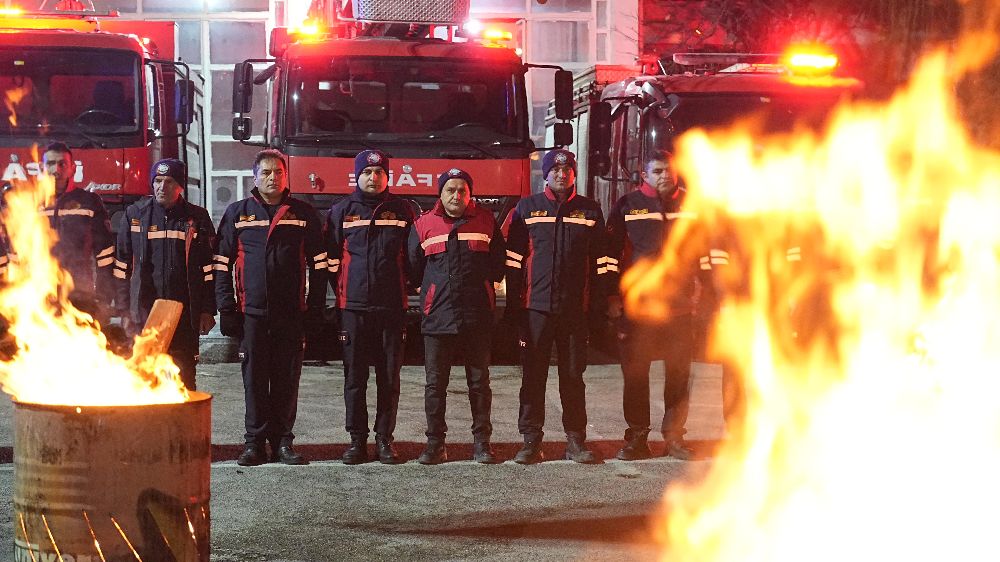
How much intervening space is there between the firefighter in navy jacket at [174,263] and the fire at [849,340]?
2.77m

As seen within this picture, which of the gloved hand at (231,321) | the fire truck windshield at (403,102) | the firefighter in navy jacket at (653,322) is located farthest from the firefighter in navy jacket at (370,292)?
the fire truck windshield at (403,102)

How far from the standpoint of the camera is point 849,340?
13156mm

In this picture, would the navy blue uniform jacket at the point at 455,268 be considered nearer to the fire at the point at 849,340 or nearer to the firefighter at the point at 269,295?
the firefighter at the point at 269,295

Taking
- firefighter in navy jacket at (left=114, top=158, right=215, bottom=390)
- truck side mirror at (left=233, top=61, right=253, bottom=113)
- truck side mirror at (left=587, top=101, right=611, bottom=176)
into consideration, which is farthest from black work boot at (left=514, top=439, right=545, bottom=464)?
truck side mirror at (left=587, top=101, right=611, bottom=176)

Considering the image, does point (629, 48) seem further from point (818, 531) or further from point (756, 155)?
point (818, 531)

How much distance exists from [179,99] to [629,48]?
11.1m

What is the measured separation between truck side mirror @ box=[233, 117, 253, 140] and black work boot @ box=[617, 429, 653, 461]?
213 inches

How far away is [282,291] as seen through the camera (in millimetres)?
8492

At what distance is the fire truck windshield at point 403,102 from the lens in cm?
1234

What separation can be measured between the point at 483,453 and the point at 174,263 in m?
2.31

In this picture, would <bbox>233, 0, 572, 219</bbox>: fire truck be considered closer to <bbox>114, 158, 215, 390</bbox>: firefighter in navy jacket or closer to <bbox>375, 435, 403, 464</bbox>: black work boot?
<bbox>114, 158, 215, 390</bbox>: firefighter in navy jacket

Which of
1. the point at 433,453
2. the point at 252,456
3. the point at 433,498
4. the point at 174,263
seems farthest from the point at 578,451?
the point at 174,263

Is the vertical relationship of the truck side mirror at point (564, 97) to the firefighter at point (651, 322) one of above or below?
above

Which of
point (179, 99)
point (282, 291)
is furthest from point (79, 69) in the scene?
point (282, 291)
